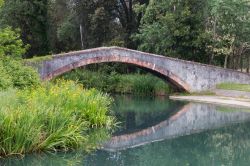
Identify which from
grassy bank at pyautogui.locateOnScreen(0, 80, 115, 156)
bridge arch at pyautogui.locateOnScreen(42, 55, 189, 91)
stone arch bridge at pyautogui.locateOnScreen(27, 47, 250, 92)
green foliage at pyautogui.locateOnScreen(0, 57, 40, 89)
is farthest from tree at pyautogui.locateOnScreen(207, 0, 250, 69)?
grassy bank at pyautogui.locateOnScreen(0, 80, 115, 156)

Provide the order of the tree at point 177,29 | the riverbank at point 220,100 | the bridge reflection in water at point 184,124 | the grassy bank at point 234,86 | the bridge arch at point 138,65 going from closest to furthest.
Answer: the bridge reflection in water at point 184,124, the riverbank at point 220,100, the bridge arch at point 138,65, the grassy bank at point 234,86, the tree at point 177,29

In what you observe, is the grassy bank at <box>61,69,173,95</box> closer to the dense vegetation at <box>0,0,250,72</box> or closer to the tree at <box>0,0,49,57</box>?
the dense vegetation at <box>0,0,250,72</box>

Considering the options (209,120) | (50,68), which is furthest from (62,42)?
(209,120)

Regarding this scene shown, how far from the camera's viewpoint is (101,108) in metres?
22.0

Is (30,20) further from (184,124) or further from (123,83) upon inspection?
(184,124)

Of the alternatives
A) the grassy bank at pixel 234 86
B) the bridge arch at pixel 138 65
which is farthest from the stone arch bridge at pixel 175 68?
the grassy bank at pixel 234 86

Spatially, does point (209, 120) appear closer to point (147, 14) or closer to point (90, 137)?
point (90, 137)

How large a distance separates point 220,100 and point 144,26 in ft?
38.8

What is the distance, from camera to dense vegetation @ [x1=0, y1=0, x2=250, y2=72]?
38.9 meters

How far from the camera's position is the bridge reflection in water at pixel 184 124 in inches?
813

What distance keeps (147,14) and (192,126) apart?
61.2 ft

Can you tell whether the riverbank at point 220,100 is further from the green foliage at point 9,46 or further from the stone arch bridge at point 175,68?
the green foliage at point 9,46

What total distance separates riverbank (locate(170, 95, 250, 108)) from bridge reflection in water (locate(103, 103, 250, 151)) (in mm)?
928

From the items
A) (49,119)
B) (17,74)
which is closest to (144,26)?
(17,74)
